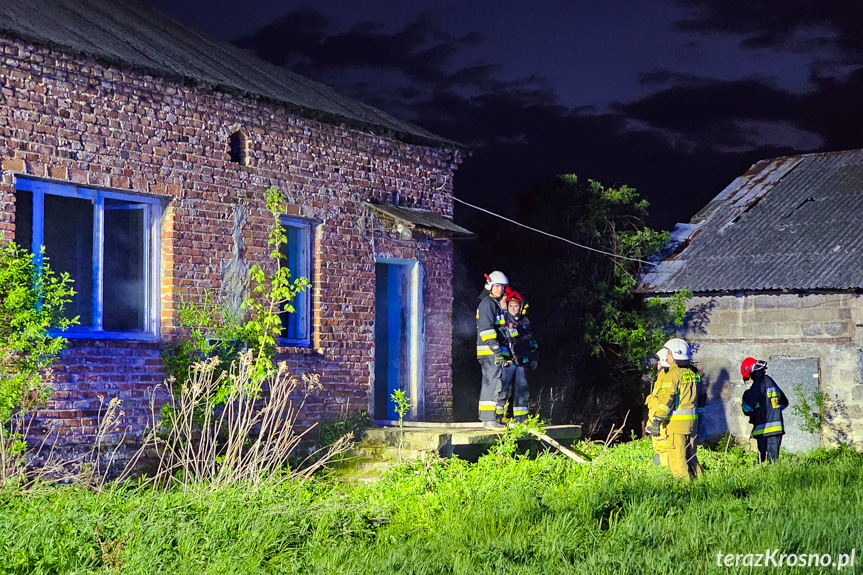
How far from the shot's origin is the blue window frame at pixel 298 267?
40.9 feet

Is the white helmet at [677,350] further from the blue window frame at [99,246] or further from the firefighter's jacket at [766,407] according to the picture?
the blue window frame at [99,246]

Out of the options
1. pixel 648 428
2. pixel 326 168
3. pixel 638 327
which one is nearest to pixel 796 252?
pixel 638 327

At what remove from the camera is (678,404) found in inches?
442

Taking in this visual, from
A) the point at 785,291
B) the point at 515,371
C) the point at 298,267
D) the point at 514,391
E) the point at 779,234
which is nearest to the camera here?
the point at 515,371

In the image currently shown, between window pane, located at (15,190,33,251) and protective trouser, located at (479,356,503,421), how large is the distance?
5.06 meters

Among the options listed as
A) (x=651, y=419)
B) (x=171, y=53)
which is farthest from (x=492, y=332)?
(x=171, y=53)

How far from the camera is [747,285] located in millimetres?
16531

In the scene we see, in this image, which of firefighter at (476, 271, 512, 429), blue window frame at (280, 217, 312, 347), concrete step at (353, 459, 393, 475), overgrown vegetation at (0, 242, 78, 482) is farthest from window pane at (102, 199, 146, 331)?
firefighter at (476, 271, 512, 429)

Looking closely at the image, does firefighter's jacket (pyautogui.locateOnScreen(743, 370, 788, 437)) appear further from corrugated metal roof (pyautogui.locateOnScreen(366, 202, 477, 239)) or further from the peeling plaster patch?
the peeling plaster patch

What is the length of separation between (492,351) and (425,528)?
4.15m

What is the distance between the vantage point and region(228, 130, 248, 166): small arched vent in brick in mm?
11836

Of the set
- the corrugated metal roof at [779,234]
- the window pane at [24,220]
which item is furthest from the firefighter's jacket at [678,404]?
the window pane at [24,220]

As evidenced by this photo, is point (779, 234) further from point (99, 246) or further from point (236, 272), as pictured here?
point (99, 246)

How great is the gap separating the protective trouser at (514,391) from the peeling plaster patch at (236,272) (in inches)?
123
